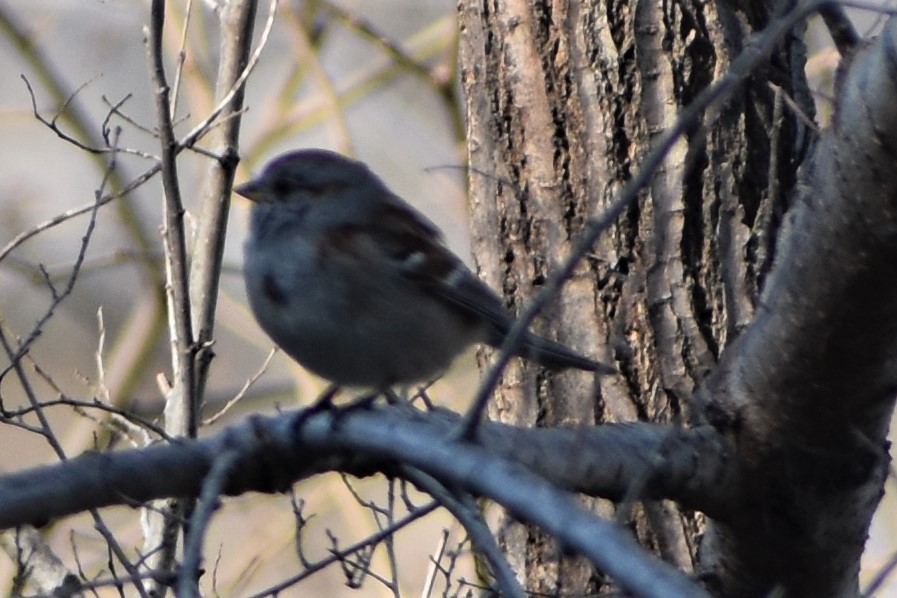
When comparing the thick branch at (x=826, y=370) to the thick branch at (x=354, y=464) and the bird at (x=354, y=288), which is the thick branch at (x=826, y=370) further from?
the bird at (x=354, y=288)

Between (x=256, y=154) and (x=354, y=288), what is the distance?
370 centimetres

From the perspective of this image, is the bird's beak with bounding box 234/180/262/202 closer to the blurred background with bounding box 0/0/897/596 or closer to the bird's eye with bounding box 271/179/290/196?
the bird's eye with bounding box 271/179/290/196

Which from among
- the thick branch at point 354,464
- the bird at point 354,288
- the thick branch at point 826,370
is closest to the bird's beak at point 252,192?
the bird at point 354,288

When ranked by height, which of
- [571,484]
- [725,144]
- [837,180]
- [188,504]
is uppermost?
[725,144]

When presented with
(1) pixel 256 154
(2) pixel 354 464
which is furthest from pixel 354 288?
(1) pixel 256 154

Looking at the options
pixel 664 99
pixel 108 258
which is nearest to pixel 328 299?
pixel 664 99

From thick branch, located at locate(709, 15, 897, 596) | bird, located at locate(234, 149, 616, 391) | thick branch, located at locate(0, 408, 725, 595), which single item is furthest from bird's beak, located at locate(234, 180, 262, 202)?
thick branch, located at locate(709, 15, 897, 596)

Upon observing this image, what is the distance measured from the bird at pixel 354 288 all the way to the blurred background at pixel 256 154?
84 centimetres

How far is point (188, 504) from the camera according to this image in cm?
456

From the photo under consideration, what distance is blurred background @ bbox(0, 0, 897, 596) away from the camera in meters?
6.99

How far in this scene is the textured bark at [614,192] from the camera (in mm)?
4594

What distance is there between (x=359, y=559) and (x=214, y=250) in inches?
62.3

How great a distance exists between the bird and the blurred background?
0.84 m

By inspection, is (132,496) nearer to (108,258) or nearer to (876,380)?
(876,380)
